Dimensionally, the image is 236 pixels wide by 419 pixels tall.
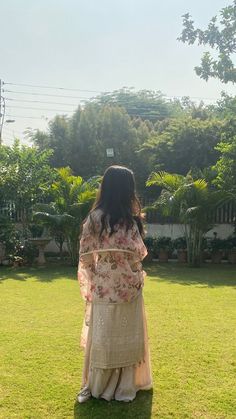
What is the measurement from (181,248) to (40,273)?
4.16 metres

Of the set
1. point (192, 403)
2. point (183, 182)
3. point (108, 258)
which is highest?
point (183, 182)

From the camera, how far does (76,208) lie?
1146 centimetres

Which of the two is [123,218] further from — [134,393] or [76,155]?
[76,155]

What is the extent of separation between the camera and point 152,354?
4.64 metres

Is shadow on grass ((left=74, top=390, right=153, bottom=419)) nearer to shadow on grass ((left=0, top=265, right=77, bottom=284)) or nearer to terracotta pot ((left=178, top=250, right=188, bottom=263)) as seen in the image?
shadow on grass ((left=0, top=265, right=77, bottom=284))

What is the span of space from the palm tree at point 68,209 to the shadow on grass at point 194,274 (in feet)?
6.79

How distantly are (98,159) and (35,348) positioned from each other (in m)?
13.7

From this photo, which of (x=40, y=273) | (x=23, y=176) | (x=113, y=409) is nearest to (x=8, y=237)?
(x=40, y=273)

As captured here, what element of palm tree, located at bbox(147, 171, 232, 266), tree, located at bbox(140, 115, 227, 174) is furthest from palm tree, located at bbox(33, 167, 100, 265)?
tree, located at bbox(140, 115, 227, 174)

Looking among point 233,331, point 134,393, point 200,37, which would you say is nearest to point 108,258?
point 134,393

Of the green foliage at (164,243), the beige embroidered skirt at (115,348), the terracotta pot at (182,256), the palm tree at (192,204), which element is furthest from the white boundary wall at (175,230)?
the beige embroidered skirt at (115,348)

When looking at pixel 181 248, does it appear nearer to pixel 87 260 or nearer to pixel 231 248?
pixel 231 248

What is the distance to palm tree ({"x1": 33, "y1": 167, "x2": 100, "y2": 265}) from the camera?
11344mm

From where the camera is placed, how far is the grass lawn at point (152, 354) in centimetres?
344
